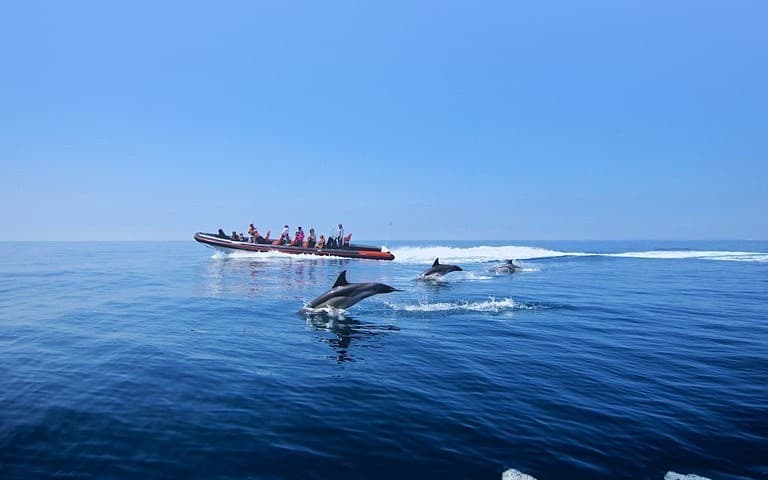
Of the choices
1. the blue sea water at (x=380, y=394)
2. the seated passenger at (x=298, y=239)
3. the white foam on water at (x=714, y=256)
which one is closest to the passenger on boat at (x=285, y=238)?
the seated passenger at (x=298, y=239)

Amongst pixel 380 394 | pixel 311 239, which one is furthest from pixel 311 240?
pixel 380 394

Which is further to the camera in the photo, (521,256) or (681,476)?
(521,256)

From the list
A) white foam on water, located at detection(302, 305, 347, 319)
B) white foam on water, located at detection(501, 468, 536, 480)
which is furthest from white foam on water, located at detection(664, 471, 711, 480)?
white foam on water, located at detection(302, 305, 347, 319)

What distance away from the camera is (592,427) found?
720 centimetres

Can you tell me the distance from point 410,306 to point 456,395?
37.2 feet

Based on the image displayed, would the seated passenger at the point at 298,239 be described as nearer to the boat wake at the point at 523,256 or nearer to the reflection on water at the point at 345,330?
the boat wake at the point at 523,256

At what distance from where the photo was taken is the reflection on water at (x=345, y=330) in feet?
40.2

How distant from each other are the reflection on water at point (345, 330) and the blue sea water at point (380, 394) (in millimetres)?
104

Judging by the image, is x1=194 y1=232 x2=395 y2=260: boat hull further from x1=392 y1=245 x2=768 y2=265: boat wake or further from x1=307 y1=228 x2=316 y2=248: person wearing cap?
x1=392 y1=245 x2=768 y2=265: boat wake

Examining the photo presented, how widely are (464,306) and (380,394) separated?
39.3ft

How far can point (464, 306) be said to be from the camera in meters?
20.0

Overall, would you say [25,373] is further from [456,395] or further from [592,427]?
[592,427]

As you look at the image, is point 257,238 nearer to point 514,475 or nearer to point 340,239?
point 340,239

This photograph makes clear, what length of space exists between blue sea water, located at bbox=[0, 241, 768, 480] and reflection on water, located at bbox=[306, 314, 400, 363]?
104 mm
